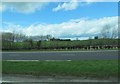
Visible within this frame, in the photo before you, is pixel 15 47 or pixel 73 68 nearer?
pixel 73 68

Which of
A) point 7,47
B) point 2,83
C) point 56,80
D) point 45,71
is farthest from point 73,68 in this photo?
point 7,47

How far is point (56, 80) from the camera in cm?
1160

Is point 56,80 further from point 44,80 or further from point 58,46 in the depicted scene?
point 58,46

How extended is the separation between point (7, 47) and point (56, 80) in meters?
39.5

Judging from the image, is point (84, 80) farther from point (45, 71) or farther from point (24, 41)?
point (24, 41)

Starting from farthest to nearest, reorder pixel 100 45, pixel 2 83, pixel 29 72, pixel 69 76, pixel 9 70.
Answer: pixel 100 45 → pixel 9 70 → pixel 29 72 → pixel 69 76 → pixel 2 83

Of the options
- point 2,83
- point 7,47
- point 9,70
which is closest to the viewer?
point 2,83

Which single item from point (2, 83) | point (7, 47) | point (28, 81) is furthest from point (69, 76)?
point (7, 47)

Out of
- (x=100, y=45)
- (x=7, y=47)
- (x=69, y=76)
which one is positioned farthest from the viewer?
(x=100, y=45)

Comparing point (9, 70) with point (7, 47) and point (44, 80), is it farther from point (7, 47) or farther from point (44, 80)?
point (7, 47)

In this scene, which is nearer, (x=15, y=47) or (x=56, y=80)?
(x=56, y=80)

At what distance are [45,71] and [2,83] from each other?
10.5 ft

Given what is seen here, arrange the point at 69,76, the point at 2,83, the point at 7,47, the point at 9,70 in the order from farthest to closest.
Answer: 1. the point at 7,47
2. the point at 9,70
3. the point at 69,76
4. the point at 2,83

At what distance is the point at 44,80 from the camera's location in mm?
11664
